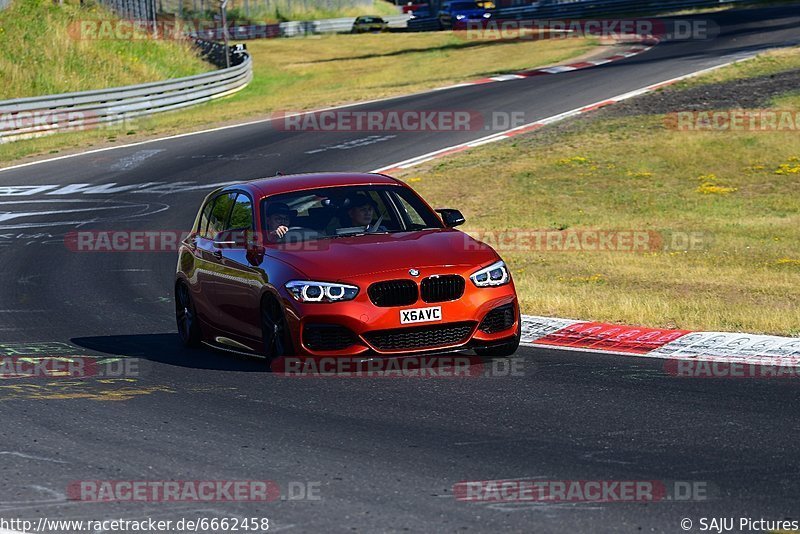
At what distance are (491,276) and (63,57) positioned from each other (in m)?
35.1

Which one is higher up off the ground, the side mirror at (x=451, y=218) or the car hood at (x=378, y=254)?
the side mirror at (x=451, y=218)

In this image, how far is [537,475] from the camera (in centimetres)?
679

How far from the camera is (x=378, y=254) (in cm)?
1016

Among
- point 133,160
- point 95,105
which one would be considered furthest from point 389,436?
point 95,105

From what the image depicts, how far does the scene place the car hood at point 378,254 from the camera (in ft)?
32.6

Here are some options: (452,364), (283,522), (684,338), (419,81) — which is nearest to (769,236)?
(684,338)

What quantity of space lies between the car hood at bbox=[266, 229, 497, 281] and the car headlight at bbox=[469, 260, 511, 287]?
0.22 ft

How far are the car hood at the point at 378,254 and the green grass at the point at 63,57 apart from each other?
30899mm

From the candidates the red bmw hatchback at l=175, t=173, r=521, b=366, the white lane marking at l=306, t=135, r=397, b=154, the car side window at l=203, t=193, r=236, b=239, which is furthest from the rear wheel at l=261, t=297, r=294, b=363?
the white lane marking at l=306, t=135, r=397, b=154

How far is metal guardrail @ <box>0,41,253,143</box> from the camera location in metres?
33.0
